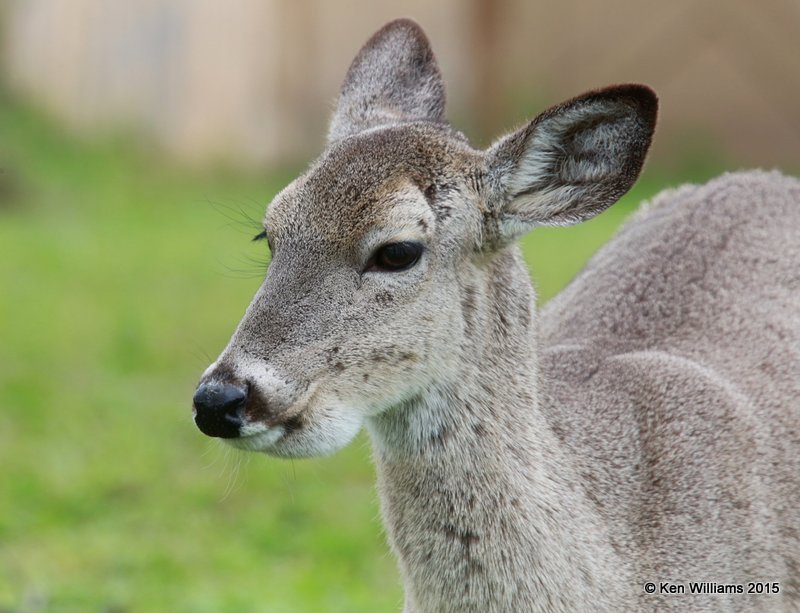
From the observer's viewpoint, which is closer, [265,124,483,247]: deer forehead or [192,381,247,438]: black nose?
[192,381,247,438]: black nose

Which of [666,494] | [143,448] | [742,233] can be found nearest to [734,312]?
[742,233]

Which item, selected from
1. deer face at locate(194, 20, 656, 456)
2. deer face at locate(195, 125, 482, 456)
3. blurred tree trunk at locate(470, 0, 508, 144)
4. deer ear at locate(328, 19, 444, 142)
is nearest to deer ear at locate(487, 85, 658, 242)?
deer face at locate(194, 20, 656, 456)

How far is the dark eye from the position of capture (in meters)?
4.34

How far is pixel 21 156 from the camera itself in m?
16.5

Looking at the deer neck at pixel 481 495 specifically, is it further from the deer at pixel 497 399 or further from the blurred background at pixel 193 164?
the blurred background at pixel 193 164

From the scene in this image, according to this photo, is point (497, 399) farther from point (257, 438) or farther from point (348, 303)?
point (257, 438)

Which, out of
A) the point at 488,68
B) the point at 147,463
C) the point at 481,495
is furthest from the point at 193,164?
the point at 481,495

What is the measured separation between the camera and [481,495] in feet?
14.5

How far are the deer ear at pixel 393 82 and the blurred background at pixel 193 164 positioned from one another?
288 cm

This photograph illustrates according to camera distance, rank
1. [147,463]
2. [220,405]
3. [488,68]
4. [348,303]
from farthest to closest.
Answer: [488,68]
[147,463]
[348,303]
[220,405]

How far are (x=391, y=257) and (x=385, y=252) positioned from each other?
25 millimetres

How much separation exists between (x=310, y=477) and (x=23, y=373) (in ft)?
8.48

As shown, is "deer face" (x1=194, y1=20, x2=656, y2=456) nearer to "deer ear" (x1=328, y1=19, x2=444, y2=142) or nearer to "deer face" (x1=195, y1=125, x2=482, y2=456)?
"deer face" (x1=195, y1=125, x2=482, y2=456)

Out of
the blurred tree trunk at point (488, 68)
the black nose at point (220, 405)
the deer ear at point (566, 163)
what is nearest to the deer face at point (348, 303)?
the black nose at point (220, 405)
